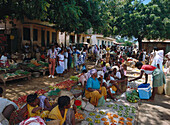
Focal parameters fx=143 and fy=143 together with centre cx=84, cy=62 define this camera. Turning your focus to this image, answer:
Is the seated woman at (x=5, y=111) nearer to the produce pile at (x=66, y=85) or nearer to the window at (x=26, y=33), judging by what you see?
the produce pile at (x=66, y=85)

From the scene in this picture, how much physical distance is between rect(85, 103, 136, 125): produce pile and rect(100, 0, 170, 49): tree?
15.0 m

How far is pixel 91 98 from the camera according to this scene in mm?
4809

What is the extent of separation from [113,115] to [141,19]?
18.3 metres

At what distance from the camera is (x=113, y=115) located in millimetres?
4254

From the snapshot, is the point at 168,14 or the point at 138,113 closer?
the point at 138,113

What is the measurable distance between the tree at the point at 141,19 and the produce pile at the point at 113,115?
591 inches

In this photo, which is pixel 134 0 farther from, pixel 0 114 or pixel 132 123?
pixel 0 114

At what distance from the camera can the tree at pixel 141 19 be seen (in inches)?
746

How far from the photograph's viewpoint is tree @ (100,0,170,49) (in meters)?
18.9

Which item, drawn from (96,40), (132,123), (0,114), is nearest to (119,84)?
(132,123)

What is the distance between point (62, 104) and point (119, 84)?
13.4 feet

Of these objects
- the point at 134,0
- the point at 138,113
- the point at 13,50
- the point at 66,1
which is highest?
the point at 134,0

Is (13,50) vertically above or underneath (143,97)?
above

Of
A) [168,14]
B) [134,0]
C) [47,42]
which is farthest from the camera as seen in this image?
[134,0]
